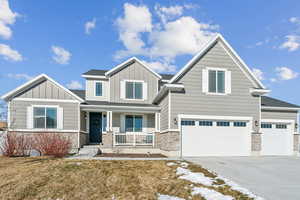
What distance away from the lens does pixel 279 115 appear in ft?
46.1

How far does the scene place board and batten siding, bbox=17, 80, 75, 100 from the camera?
1300cm

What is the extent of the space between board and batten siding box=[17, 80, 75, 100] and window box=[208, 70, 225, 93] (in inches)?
361

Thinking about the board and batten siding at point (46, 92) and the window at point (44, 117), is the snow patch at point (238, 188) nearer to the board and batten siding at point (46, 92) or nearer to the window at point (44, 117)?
the board and batten siding at point (46, 92)

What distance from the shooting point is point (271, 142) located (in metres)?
13.6

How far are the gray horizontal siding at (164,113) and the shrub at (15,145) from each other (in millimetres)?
8355

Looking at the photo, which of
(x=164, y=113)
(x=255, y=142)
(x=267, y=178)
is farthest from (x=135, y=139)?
(x=267, y=178)

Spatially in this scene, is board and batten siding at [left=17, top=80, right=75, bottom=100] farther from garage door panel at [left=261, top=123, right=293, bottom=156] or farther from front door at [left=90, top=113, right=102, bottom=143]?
garage door panel at [left=261, top=123, right=293, bottom=156]

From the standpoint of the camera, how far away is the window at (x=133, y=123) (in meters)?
15.1

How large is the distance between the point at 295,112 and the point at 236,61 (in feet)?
19.9

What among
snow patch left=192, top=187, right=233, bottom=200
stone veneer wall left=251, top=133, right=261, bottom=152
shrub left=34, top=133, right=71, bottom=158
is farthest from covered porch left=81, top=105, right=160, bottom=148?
snow patch left=192, top=187, right=233, bottom=200

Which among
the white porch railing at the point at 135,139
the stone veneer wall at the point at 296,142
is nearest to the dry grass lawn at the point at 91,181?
the white porch railing at the point at 135,139

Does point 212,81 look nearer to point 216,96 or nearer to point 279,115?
point 216,96

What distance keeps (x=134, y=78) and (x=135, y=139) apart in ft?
16.2

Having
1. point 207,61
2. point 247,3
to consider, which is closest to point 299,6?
point 247,3
